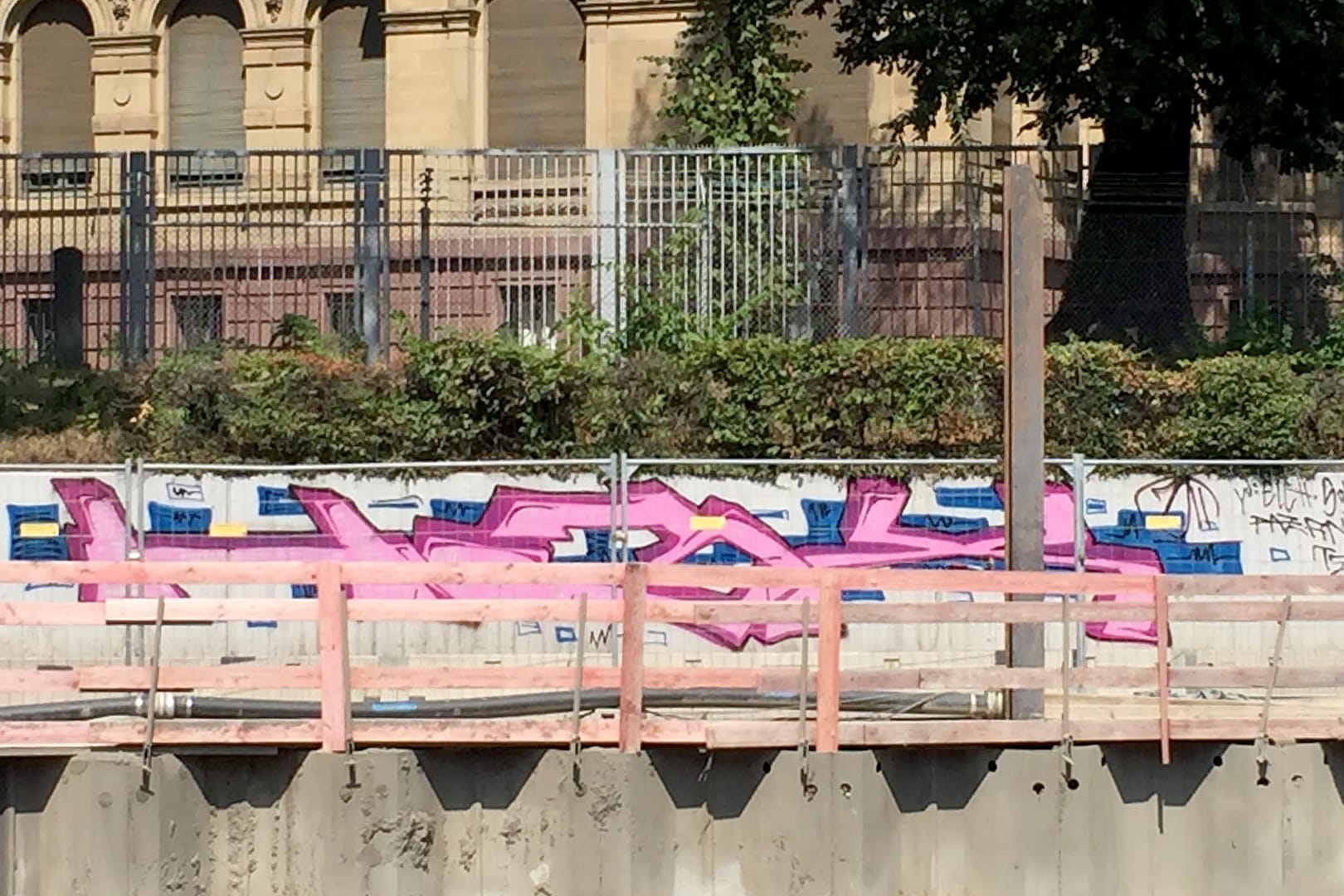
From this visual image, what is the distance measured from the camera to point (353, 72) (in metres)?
29.3

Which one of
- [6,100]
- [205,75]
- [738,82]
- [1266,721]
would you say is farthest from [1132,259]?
[6,100]

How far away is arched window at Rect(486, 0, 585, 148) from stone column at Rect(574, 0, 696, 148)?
64cm

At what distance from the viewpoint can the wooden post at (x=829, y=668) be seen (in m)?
13.3

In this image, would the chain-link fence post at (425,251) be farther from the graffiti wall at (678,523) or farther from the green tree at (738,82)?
the green tree at (738,82)

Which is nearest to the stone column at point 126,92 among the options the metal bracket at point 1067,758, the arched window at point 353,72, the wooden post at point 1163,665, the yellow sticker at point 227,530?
the arched window at point 353,72

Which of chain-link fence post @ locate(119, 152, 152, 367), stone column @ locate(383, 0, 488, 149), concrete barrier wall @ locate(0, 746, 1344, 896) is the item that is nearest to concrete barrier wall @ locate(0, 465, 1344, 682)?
chain-link fence post @ locate(119, 152, 152, 367)

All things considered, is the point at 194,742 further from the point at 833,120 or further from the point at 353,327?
the point at 833,120

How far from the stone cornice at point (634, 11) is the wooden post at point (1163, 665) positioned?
1520 cm

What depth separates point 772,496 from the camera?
65.4 ft

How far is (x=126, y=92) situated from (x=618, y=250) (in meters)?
9.86

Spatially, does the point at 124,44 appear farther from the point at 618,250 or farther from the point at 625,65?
the point at 618,250

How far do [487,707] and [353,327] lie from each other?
31.1 ft

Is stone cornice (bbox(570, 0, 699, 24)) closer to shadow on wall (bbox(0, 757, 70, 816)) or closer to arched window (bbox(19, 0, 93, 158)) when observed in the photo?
arched window (bbox(19, 0, 93, 158))

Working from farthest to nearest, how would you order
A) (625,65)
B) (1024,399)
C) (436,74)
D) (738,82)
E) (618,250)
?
(436,74)
(625,65)
(738,82)
(618,250)
(1024,399)
